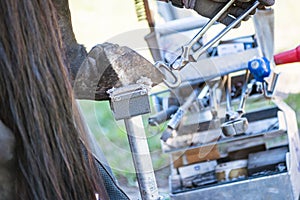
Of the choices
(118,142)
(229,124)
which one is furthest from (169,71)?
(118,142)

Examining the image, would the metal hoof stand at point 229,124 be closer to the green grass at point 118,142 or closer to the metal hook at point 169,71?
the green grass at point 118,142

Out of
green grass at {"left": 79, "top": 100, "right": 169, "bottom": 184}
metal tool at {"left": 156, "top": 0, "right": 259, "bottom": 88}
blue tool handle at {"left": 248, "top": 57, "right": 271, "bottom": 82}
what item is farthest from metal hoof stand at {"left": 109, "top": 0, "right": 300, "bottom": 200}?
metal tool at {"left": 156, "top": 0, "right": 259, "bottom": 88}

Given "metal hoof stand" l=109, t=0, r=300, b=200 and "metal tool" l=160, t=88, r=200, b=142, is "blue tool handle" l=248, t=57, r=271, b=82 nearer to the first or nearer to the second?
"metal hoof stand" l=109, t=0, r=300, b=200

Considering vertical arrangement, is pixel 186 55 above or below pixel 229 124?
above

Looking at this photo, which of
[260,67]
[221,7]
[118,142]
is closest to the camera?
[221,7]

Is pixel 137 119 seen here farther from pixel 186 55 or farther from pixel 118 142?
pixel 118 142

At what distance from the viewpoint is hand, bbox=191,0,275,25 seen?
1.18 m

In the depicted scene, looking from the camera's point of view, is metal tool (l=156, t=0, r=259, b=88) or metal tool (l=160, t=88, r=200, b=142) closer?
metal tool (l=156, t=0, r=259, b=88)

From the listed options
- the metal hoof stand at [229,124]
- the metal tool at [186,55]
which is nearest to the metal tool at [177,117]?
the metal hoof stand at [229,124]

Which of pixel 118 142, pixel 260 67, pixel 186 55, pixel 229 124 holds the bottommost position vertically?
pixel 118 142

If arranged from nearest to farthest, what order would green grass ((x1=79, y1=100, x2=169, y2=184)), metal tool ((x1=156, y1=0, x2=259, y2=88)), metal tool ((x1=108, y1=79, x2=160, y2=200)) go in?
metal tool ((x1=108, y1=79, x2=160, y2=200)) → metal tool ((x1=156, y1=0, x2=259, y2=88)) → green grass ((x1=79, y1=100, x2=169, y2=184))

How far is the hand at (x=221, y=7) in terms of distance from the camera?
118cm

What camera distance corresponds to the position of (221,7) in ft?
3.88

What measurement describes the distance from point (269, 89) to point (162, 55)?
30 cm
